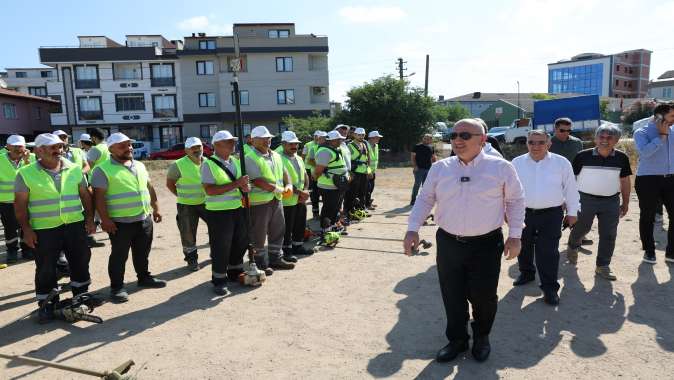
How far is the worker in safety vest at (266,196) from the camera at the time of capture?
5773mm

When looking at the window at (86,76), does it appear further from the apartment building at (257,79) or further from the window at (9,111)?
the apartment building at (257,79)

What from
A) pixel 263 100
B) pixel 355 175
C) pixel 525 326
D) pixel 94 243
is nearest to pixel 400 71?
pixel 263 100

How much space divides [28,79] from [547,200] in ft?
225

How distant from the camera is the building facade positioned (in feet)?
284

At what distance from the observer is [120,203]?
509 cm

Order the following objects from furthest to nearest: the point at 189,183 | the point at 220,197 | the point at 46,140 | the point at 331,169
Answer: the point at 331,169, the point at 189,183, the point at 220,197, the point at 46,140

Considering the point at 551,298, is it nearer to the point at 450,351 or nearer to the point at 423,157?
the point at 450,351

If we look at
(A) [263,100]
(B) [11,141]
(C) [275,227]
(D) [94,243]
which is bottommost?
(D) [94,243]

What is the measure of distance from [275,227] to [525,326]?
130 inches

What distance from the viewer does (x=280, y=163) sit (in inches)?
245

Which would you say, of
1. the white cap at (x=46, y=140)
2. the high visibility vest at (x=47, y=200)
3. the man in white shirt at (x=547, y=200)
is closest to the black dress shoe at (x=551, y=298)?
the man in white shirt at (x=547, y=200)

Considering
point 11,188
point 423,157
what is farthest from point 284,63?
point 11,188

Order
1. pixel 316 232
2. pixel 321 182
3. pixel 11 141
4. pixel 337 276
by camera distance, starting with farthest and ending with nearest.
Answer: pixel 316 232
pixel 321 182
pixel 11 141
pixel 337 276

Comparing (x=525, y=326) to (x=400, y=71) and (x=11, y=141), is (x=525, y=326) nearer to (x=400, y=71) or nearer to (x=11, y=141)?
(x=11, y=141)
